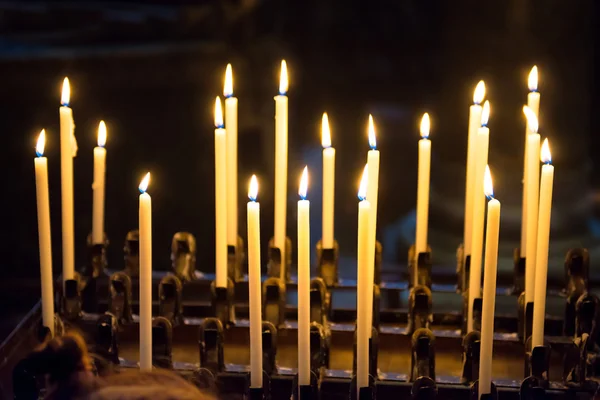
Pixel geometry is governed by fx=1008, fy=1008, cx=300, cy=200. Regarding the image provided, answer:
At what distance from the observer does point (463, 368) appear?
0.90 meters

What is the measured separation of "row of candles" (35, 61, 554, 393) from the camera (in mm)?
834

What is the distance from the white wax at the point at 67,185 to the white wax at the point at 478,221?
1.30ft

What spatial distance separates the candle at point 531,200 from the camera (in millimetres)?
913

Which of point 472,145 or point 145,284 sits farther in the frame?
point 472,145

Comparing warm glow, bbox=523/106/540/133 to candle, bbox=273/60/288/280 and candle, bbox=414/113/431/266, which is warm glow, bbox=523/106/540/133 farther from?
candle, bbox=273/60/288/280

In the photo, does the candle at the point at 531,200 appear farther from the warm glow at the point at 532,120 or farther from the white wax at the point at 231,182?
the white wax at the point at 231,182

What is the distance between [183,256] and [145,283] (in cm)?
18

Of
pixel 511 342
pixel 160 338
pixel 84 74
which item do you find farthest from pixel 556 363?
pixel 84 74

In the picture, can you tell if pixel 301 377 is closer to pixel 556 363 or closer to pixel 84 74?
pixel 556 363

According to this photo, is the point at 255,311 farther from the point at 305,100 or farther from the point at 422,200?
the point at 305,100

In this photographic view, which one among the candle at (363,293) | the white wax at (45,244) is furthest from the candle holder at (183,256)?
the candle at (363,293)

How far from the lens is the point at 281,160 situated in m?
1.03

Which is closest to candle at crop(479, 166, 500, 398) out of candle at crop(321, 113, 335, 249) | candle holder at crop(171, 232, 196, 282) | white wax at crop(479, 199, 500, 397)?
white wax at crop(479, 199, 500, 397)

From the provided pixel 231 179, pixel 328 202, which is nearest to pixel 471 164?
pixel 328 202
